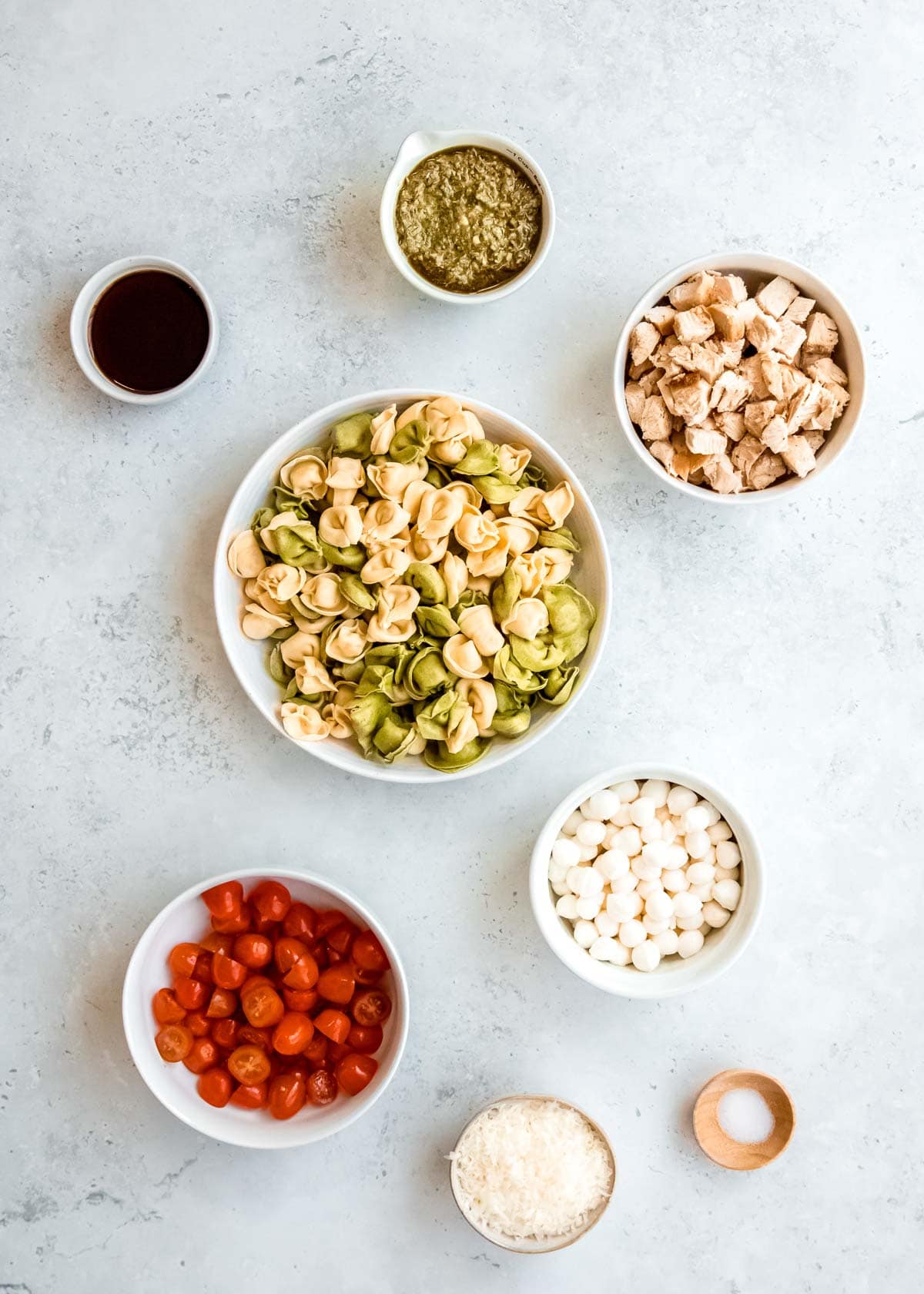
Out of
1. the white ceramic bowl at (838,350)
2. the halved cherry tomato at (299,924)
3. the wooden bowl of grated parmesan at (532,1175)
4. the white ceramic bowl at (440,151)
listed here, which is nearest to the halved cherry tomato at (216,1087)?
the halved cherry tomato at (299,924)

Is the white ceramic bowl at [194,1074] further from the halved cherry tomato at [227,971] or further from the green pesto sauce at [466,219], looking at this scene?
→ the green pesto sauce at [466,219]

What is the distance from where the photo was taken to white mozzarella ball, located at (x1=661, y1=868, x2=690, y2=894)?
1644 mm

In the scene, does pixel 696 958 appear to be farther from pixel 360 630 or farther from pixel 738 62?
pixel 738 62

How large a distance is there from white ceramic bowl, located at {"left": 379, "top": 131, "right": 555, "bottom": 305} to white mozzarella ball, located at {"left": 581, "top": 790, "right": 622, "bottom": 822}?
829mm

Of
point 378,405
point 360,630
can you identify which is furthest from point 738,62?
point 360,630

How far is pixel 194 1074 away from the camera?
1661mm

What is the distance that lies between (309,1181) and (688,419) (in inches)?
56.5

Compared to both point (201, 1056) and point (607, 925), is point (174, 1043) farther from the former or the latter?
point (607, 925)

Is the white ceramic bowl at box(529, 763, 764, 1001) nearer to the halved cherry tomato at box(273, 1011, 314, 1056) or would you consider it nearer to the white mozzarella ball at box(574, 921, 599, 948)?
the white mozzarella ball at box(574, 921, 599, 948)

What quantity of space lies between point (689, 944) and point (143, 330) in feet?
4.46

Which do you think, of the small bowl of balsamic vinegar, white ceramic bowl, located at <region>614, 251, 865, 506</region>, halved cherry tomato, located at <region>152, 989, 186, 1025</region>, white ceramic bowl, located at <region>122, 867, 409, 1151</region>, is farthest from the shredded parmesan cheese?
the small bowl of balsamic vinegar

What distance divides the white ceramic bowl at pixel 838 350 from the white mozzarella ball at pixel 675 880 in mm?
610

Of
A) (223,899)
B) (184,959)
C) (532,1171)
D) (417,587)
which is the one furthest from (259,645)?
(532,1171)

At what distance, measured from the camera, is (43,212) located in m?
1.75
